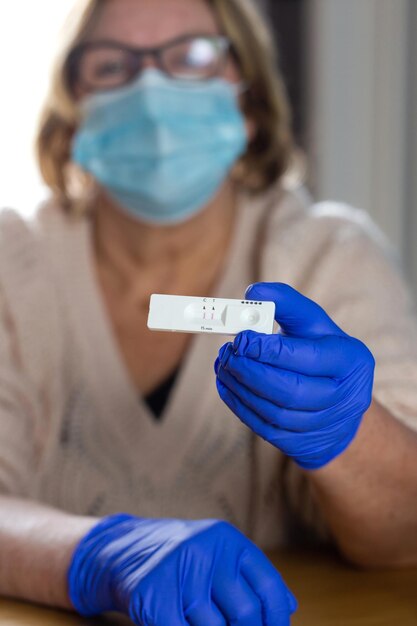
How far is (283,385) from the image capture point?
649 mm

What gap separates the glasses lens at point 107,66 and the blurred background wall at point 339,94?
65cm

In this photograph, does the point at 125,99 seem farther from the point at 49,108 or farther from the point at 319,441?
the point at 319,441

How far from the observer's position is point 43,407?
1.19 meters

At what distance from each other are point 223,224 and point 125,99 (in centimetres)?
25

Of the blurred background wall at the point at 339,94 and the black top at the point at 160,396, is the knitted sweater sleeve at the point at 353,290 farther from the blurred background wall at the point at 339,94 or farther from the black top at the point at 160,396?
the blurred background wall at the point at 339,94

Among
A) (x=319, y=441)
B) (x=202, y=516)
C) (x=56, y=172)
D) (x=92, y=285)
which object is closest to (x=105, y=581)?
(x=319, y=441)

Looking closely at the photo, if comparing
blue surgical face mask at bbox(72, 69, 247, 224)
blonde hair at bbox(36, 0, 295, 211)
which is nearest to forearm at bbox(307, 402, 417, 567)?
blue surgical face mask at bbox(72, 69, 247, 224)

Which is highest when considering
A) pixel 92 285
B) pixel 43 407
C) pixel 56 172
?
pixel 56 172

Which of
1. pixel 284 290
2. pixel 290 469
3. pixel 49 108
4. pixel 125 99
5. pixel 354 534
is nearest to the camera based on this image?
pixel 284 290

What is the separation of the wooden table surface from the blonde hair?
0.68m

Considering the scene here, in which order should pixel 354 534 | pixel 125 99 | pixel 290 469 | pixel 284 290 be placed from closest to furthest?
pixel 284 290
pixel 354 534
pixel 290 469
pixel 125 99

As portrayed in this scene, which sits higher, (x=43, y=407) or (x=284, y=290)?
(x=284, y=290)

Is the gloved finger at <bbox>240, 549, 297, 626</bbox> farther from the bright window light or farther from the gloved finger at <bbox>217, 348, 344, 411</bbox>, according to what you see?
the bright window light

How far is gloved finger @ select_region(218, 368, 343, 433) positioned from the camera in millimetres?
672
